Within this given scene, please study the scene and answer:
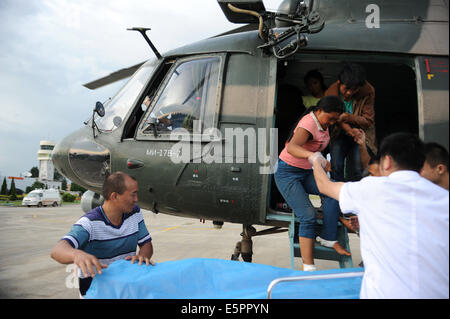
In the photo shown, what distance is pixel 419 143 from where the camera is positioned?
1.80m

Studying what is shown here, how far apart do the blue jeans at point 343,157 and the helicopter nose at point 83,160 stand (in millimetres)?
2795

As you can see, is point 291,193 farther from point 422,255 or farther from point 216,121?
point 422,255

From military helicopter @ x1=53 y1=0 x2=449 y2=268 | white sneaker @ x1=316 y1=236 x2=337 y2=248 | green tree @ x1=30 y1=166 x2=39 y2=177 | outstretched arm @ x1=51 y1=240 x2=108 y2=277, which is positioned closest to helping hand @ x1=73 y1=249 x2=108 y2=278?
outstretched arm @ x1=51 y1=240 x2=108 y2=277

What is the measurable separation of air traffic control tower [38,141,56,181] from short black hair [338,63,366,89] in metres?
95.3

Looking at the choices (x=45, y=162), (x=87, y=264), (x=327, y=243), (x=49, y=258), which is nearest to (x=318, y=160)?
(x=327, y=243)

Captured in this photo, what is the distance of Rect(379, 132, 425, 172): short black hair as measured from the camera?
176 cm

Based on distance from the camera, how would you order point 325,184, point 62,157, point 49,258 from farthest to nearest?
point 49,258 → point 62,157 → point 325,184

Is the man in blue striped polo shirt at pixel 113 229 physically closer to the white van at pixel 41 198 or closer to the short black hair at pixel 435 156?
the short black hair at pixel 435 156

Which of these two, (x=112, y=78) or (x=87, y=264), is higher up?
(x=112, y=78)

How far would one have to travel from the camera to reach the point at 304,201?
10.3 ft

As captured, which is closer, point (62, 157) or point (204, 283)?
point (204, 283)

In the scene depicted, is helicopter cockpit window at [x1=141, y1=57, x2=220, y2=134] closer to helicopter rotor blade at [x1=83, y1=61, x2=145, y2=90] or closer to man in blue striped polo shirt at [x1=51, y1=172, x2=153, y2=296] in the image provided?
man in blue striped polo shirt at [x1=51, y1=172, x2=153, y2=296]

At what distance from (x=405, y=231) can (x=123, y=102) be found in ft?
12.6
